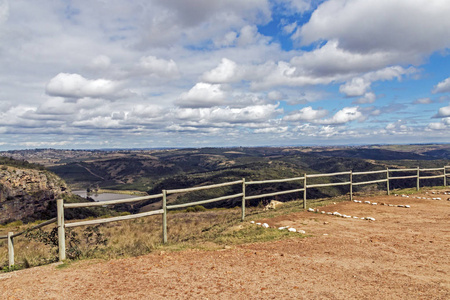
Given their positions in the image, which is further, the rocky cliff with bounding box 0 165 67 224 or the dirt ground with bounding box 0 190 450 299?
the rocky cliff with bounding box 0 165 67 224

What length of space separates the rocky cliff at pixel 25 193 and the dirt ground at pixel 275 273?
188ft

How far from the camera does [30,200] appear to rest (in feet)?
189

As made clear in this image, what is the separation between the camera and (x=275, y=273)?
588 cm

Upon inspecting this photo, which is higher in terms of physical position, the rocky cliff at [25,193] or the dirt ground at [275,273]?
the dirt ground at [275,273]

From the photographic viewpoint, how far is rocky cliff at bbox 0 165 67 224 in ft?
172

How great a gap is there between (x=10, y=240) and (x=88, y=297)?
4755 millimetres

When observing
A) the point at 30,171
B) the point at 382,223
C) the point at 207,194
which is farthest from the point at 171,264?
the point at 207,194

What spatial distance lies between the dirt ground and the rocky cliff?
2257 inches

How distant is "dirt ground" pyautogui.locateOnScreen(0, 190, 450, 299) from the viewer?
499cm

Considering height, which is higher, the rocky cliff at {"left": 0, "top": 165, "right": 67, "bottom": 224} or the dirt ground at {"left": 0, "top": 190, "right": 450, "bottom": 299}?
the dirt ground at {"left": 0, "top": 190, "right": 450, "bottom": 299}

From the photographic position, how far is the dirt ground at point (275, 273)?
4992 mm

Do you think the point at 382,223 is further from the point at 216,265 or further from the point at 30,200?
the point at 30,200

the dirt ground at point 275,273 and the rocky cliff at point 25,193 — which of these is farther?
the rocky cliff at point 25,193

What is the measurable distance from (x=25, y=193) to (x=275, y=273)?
6563cm
